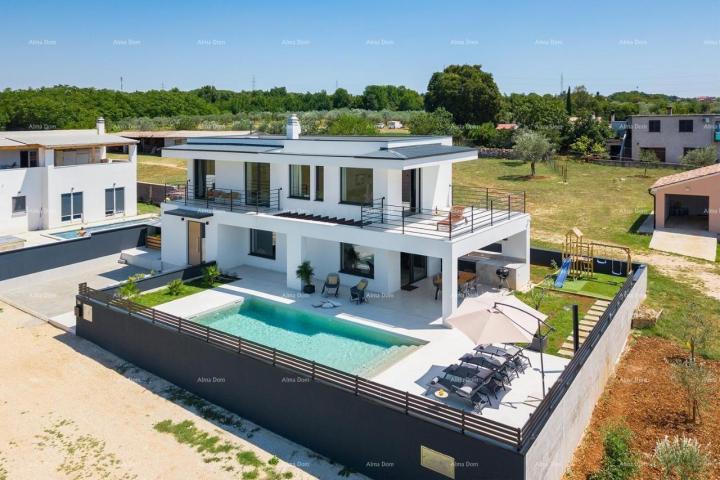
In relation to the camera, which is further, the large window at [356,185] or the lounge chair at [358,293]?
the large window at [356,185]

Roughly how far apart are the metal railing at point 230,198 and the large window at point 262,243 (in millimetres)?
1196

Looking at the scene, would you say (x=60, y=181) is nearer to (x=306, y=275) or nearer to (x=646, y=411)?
(x=306, y=275)

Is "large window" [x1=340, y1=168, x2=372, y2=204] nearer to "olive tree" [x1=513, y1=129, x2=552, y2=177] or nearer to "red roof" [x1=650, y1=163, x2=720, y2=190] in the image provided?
"red roof" [x1=650, y1=163, x2=720, y2=190]

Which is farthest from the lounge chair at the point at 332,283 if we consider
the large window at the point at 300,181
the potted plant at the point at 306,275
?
the large window at the point at 300,181

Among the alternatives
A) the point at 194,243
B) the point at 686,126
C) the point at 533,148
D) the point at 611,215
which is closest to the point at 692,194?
the point at 611,215

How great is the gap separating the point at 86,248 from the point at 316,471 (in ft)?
68.6

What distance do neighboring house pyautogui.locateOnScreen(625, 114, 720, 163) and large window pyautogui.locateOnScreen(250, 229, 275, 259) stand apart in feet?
138

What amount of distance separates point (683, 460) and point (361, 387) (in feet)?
21.0

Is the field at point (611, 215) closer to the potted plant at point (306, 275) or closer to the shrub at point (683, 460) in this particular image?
the shrub at point (683, 460)

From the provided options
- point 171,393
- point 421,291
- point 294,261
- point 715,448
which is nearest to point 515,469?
point 715,448

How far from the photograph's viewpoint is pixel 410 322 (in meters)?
17.8

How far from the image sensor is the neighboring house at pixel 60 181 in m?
30.9

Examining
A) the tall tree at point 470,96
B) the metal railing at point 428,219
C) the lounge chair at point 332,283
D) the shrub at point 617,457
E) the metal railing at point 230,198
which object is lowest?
the shrub at point 617,457

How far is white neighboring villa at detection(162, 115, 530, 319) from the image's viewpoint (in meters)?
19.3
